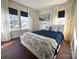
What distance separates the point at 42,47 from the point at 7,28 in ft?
9.71

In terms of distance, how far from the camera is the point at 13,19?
15.1 feet

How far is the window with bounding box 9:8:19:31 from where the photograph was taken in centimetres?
438

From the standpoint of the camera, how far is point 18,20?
497 centimetres

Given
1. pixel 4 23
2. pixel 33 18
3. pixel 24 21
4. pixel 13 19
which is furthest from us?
pixel 33 18

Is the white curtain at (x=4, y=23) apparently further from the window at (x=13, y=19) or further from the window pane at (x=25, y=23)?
the window pane at (x=25, y=23)

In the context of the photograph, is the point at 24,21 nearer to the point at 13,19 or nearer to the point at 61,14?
the point at 13,19

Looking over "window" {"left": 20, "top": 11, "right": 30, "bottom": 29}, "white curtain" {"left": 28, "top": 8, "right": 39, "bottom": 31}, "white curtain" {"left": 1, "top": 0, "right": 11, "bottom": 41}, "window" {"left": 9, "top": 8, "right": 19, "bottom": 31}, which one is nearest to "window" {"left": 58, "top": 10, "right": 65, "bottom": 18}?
"white curtain" {"left": 28, "top": 8, "right": 39, "bottom": 31}

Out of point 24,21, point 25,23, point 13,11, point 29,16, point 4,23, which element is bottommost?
point 4,23

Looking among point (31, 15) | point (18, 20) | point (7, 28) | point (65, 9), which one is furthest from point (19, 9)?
point (65, 9)

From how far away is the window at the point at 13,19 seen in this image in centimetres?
438

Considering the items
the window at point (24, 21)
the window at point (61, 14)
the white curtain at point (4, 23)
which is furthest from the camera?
the window at point (24, 21)

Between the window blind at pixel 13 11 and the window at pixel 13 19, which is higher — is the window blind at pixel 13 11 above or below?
above

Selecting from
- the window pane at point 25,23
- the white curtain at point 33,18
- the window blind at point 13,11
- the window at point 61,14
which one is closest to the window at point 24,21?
the window pane at point 25,23

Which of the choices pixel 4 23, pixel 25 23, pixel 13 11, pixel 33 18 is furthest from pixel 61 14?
pixel 4 23
